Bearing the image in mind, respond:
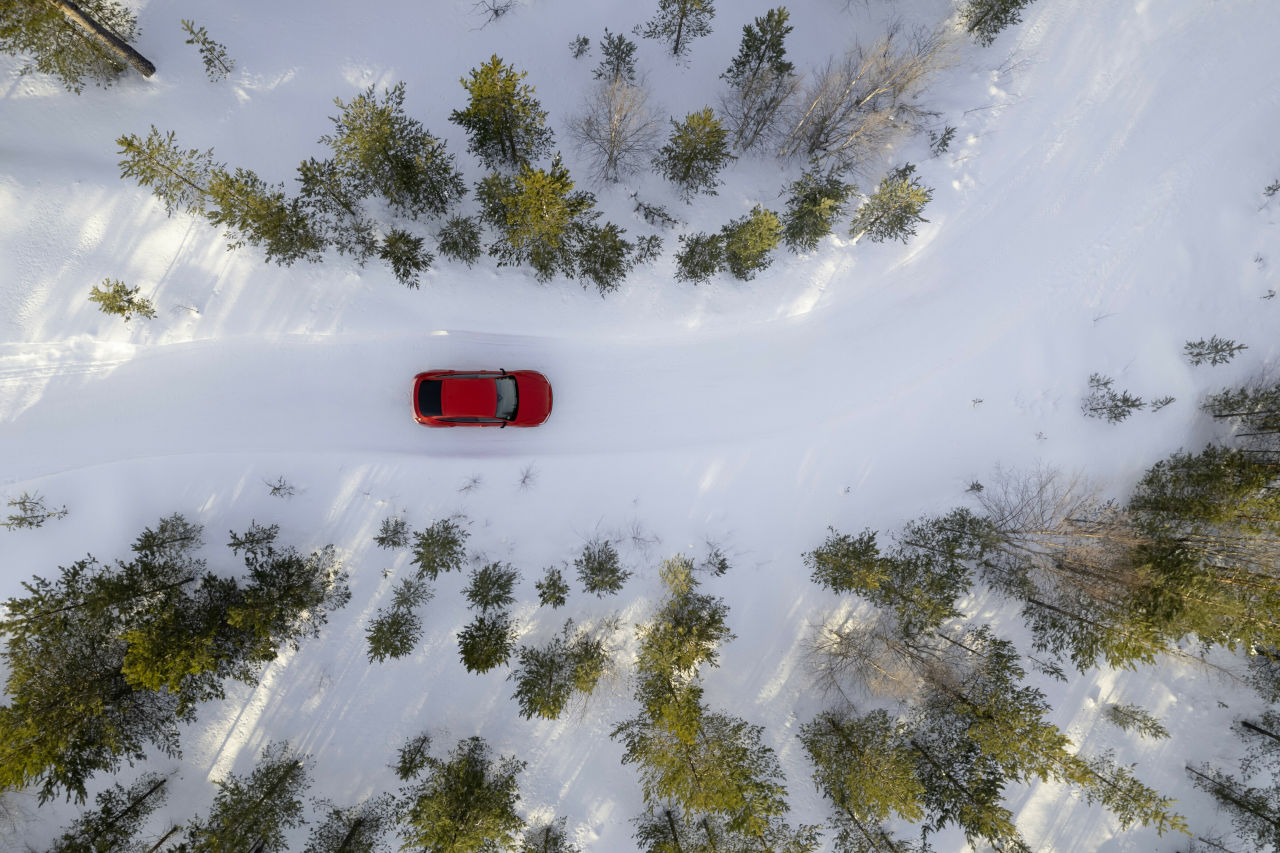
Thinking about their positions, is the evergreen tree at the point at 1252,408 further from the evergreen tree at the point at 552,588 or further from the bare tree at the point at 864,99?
the evergreen tree at the point at 552,588

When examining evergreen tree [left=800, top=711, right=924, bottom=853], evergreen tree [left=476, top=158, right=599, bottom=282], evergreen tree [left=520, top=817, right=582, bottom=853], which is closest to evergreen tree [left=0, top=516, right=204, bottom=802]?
evergreen tree [left=520, top=817, right=582, bottom=853]

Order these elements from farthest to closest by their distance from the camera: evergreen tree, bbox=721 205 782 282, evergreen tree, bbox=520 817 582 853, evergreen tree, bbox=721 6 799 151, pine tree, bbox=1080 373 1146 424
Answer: evergreen tree, bbox=520 817 582 853, pine tree, bbox=1080 373 1146 424, evergreen tree, bbox=721 6 799 151, evergreen tree, bbox=721 205 782 282

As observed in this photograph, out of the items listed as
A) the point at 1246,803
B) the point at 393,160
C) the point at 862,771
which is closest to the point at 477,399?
the point at 393,160

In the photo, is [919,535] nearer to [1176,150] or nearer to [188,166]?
[1176,150]

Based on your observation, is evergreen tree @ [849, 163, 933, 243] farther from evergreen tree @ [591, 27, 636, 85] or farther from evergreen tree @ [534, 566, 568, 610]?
evergreen tree @ [534, 566, 568, 610]

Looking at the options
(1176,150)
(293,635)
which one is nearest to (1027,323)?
(1176,150)
